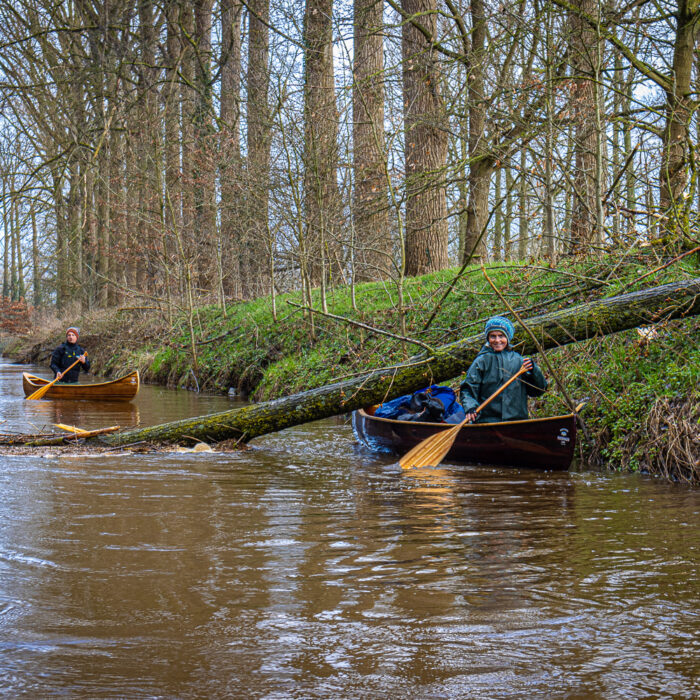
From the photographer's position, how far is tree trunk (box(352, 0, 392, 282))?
12961 millimetres

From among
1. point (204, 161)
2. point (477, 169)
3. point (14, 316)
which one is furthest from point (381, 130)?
point (14, 316)

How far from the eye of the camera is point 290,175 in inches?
555

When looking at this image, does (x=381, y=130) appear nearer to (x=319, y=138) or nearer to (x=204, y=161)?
(x=319, y=138)

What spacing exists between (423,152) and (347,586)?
1206 cm

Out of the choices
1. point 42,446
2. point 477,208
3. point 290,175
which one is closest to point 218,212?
point 290,175

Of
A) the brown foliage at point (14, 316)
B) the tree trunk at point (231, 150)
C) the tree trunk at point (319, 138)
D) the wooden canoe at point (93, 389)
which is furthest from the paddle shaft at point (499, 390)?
the brown foliage at point (14, 316)

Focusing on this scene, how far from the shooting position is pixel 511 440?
804 centimetres

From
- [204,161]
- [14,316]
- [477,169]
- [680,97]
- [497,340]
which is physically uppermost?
[204,161]

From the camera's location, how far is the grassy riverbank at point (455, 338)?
8.16 m

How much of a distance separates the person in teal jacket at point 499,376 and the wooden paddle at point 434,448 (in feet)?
0.40

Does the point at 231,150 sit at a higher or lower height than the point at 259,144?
higher

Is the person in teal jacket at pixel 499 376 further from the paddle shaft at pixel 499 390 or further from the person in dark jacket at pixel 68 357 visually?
the person in dark jacket at pixel 68 357

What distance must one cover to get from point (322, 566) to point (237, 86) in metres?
18.5

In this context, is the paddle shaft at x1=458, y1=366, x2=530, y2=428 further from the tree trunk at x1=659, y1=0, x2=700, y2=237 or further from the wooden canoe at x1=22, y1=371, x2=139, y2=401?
the wooden canoe at x1=22, y1=371, x2=139, y2=401
